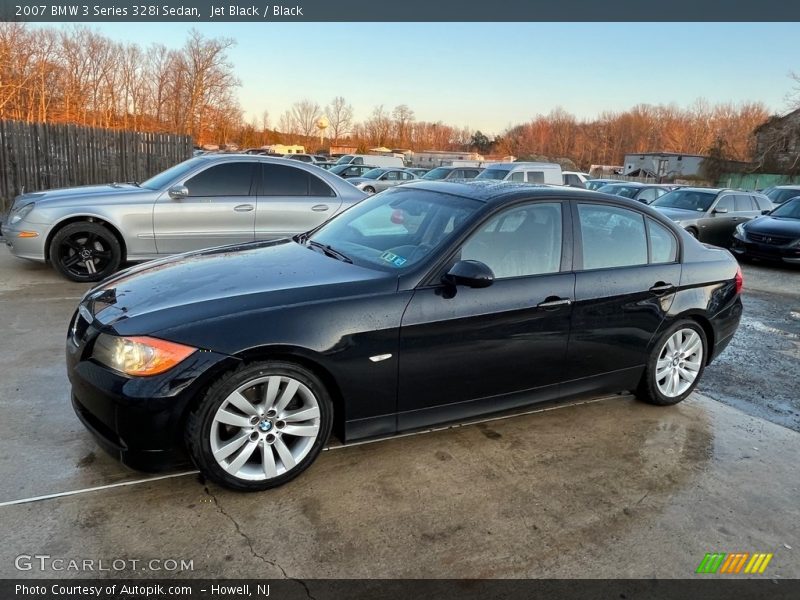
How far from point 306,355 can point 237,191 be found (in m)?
5.24

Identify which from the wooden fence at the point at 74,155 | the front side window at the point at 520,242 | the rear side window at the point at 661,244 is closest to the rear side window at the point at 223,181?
the front side window at the point at 520,242

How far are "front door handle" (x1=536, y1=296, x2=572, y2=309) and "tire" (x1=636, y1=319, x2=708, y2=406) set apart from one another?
994 mm

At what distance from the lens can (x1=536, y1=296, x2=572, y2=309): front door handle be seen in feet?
11.6

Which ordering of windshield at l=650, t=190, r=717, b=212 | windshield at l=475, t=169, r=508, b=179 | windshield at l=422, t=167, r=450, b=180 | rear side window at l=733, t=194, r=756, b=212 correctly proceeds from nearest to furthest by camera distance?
windshield at l=650, t=190, r=717, b=212 → rear side window at l=733, t=194, r=756, b=212 → windshield at l=475, t=169, r=508, b=179 → windshield at l=422, t=167, r=450, b=180

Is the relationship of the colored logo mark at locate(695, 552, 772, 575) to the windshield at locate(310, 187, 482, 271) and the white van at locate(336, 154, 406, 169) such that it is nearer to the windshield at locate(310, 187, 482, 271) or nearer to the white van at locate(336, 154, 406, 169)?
the windshield at locate(310, 187, 482, 271)

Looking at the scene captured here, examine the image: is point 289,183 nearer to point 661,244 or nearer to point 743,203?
point 661,244

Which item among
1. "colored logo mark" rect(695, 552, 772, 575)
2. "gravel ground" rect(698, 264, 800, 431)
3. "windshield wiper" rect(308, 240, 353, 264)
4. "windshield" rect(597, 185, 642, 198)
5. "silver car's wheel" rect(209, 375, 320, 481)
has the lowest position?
"colored logo mark" rect(695, 552, 772, 575)

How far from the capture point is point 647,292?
157 inches

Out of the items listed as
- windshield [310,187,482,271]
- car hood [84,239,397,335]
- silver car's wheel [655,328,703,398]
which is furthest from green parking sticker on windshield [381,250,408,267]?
silver car's wheel [655,328,703,398]

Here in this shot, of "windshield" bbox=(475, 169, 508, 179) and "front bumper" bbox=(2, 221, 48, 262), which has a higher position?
"windshield" bbox=(475, 169, 508, 179)

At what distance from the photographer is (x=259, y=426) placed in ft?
9.35

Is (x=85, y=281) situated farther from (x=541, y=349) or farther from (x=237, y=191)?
(x=541, y=349)

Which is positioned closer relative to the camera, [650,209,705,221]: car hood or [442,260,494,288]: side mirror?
[442,260,494,288]: side mirror

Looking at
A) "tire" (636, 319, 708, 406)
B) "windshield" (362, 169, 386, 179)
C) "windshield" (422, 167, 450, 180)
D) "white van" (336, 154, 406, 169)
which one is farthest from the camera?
"white van" (336, 154, 406, 169)
